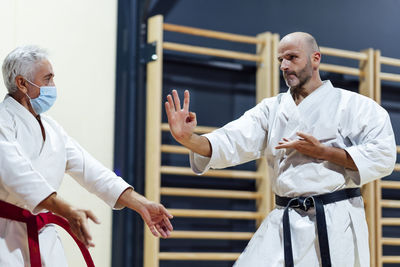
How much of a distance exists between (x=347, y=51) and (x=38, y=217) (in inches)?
106

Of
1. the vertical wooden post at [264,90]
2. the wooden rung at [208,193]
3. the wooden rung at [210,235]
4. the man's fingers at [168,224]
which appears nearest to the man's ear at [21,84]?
the man's fingers at [168,224]

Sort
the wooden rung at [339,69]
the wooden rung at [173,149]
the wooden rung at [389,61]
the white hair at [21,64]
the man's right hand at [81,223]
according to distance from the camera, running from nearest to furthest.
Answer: the man's right hand at [81,223] < the white hair at [21,64] < the wooden rung at [173,149] < the wooden rung at [339,69] < the wooden rung at [389,61]

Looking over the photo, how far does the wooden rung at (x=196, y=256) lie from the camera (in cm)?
354

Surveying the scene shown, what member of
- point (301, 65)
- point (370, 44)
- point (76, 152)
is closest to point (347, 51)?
point (370, 44)

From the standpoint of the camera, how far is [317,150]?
7.84 ft

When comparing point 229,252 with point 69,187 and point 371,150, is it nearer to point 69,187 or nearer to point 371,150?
point 69,187

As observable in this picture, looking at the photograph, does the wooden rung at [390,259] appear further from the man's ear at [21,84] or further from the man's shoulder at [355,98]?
the man's ear at [21,84]

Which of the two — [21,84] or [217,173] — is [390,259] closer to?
[217,173]

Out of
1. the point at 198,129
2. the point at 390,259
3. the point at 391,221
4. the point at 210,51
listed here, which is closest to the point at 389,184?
the point at 391,221

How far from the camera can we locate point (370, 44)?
452 centimetres

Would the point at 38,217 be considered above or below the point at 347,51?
below

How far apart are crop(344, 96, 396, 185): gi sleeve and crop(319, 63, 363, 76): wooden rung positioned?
1.54 meters

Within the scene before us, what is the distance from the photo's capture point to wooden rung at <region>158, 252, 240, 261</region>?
3.54 m

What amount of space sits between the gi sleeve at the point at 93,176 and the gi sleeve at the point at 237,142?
1.11ft
